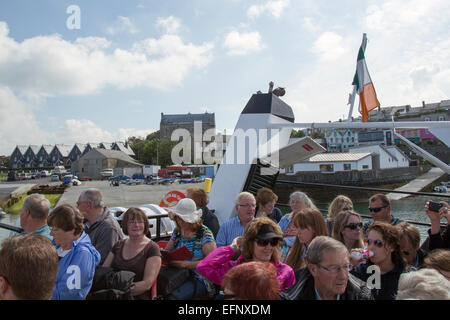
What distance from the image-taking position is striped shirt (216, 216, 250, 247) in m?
3.28

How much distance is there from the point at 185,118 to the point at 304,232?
374ft

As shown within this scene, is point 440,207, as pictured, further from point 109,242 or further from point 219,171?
point 219,171

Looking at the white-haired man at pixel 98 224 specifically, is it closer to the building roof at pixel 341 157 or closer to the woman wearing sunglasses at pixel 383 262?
the woman wearing sunglasses at pixel 383 262

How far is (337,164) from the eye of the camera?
41.4 meters

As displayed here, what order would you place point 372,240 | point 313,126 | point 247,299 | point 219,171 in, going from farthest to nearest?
point 219,171 → point 313,126 → point 372,240 → point 247,299

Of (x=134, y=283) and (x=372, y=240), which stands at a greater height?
(x=372, y=240)

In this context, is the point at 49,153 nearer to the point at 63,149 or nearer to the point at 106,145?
the point at 63,149

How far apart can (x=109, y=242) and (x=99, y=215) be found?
376mm

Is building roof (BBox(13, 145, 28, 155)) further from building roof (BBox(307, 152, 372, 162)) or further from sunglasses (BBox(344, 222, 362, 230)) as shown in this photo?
sunglasses (BBox(344, 222, 362, 230))

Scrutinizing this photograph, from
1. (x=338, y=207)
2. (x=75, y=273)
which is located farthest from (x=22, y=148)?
(x=338, y=207)

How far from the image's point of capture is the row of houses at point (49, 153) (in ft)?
339
